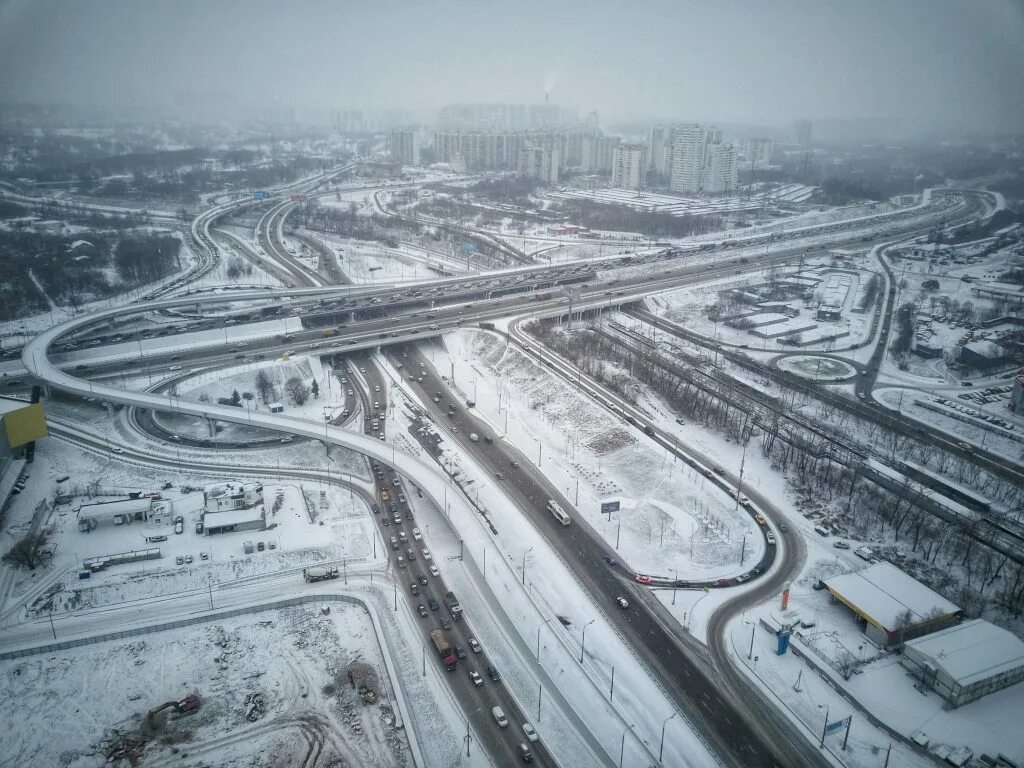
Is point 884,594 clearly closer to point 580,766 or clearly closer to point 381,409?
point 580,766

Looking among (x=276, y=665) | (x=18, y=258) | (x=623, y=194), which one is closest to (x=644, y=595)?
(x=276, y=665)

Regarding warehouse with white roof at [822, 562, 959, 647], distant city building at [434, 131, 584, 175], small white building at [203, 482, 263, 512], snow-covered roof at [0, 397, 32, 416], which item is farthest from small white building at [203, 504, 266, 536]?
distant city building at [434, 131, 584, 175]

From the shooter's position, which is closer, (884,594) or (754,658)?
(754,658)

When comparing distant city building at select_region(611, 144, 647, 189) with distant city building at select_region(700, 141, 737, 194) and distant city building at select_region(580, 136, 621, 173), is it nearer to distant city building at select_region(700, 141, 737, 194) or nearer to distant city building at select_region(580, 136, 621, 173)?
distant city building at select_region(700, 141, 737, 194)

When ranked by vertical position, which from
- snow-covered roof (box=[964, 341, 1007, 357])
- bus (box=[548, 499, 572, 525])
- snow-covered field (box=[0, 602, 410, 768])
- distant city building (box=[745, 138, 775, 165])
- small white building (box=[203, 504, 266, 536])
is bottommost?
snow-covered field (box=[0, 602, 410, 768])

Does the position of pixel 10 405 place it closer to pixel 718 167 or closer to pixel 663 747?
pixel 663 747

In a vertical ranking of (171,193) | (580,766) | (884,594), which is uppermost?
(171,193)
